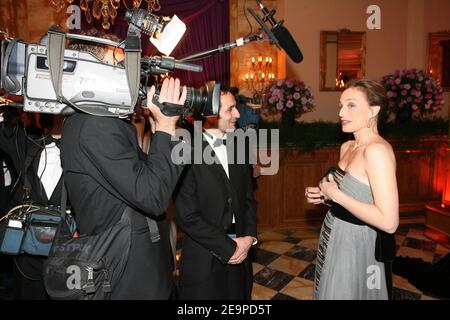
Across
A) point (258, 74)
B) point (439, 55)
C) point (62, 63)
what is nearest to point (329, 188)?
point (62, 63)

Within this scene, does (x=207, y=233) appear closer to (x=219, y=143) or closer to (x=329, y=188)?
(x=219, y=143)

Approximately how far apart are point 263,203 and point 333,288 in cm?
298

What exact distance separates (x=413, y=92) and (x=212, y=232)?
14.9 feet

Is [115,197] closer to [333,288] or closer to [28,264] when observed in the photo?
[28,264]

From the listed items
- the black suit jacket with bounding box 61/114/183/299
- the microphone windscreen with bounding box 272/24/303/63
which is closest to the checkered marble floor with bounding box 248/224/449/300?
the black suit jacket with bounding box 61/114/183/299

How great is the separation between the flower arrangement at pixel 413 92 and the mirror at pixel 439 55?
7.26 ft

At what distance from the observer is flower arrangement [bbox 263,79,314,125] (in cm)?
507

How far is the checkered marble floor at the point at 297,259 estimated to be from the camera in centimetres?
319

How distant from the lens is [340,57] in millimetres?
6879

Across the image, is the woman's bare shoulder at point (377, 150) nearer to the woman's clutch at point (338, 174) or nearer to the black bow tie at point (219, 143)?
the woman's clutch at point (338, 174)

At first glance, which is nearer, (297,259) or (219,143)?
(219,143)

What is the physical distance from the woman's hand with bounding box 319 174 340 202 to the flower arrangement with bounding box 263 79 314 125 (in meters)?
3.22

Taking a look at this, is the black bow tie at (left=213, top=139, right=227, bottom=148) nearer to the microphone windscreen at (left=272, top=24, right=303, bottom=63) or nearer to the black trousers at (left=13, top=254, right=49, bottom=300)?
the microphone windscreen at (left=272, top=24, right=303, bottom=63)
